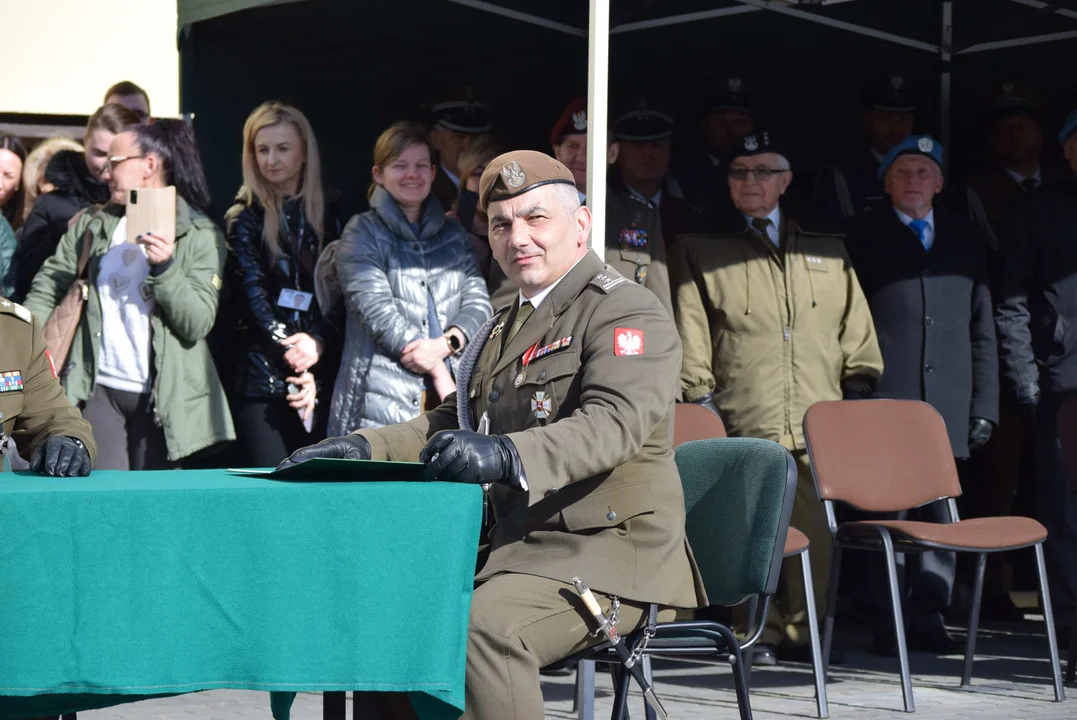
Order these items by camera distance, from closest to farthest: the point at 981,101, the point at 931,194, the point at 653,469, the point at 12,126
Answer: the point at 653,469
the point at 12,126
the point at 931,194
the point at 981,101

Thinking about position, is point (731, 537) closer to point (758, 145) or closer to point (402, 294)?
A: point (402, 294)

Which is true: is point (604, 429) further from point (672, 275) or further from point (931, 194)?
point (931, 194)

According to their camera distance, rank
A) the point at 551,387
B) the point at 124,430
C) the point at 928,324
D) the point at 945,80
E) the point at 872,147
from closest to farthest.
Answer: the point at 551,387, the point at 124,430, the point at 928,324, the point at 872,147, the point at 945,80

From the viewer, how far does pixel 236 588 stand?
2666mm

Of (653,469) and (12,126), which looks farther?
(12,126)

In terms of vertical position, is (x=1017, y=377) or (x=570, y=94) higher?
(x=570, y=94)

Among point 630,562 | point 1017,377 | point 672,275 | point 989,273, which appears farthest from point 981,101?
point 630,562

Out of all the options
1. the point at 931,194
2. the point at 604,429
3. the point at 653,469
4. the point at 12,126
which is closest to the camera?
the point at 604,429

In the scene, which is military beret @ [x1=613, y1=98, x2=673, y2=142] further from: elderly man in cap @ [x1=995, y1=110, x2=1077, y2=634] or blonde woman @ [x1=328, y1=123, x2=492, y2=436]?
elderly man in cap @ [x1=995, y1=110, x2=1077, y2=634]

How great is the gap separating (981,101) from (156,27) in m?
4.16

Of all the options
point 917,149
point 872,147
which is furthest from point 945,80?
point 917,149

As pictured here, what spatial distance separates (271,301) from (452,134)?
127cm

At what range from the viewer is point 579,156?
6301mm

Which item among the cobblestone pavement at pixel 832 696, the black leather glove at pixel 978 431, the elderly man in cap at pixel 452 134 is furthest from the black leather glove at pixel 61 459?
the black leather glove at pixel 978 431
